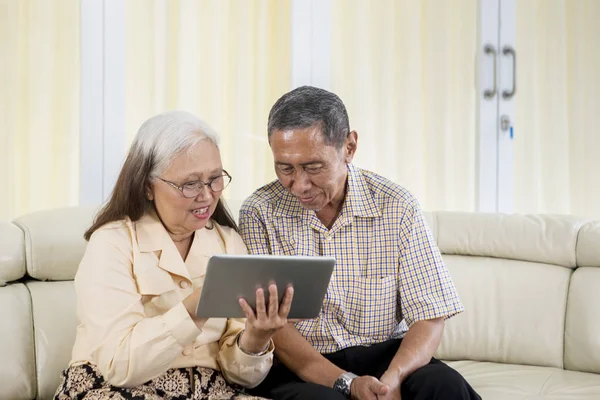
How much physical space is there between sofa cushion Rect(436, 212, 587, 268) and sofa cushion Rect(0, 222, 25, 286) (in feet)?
4.87

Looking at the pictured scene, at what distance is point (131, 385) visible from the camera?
5.59ft

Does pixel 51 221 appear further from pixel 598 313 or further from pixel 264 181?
pixel 598 313

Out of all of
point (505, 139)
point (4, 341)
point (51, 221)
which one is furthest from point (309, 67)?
point (4, 341)

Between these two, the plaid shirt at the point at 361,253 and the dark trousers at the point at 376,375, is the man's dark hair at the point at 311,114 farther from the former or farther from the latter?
the dark trousers at the point at 376,375

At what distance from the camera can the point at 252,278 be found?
5.29ft

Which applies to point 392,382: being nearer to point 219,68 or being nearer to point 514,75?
point 219,68

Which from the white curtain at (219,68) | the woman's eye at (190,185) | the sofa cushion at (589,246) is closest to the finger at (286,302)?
the woman's eye at (190,185)

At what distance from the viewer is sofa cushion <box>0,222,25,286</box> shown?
2.19m

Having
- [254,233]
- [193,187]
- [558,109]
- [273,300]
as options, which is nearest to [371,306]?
[254,233]

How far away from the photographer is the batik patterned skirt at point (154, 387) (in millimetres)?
1720

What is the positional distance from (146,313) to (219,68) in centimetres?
170

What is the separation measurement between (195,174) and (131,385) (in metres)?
0.51

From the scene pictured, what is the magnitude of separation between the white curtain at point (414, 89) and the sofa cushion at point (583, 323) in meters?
1.23

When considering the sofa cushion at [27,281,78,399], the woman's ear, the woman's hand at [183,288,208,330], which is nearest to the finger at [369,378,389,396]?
the woman's hand at [183,288,208,330]
